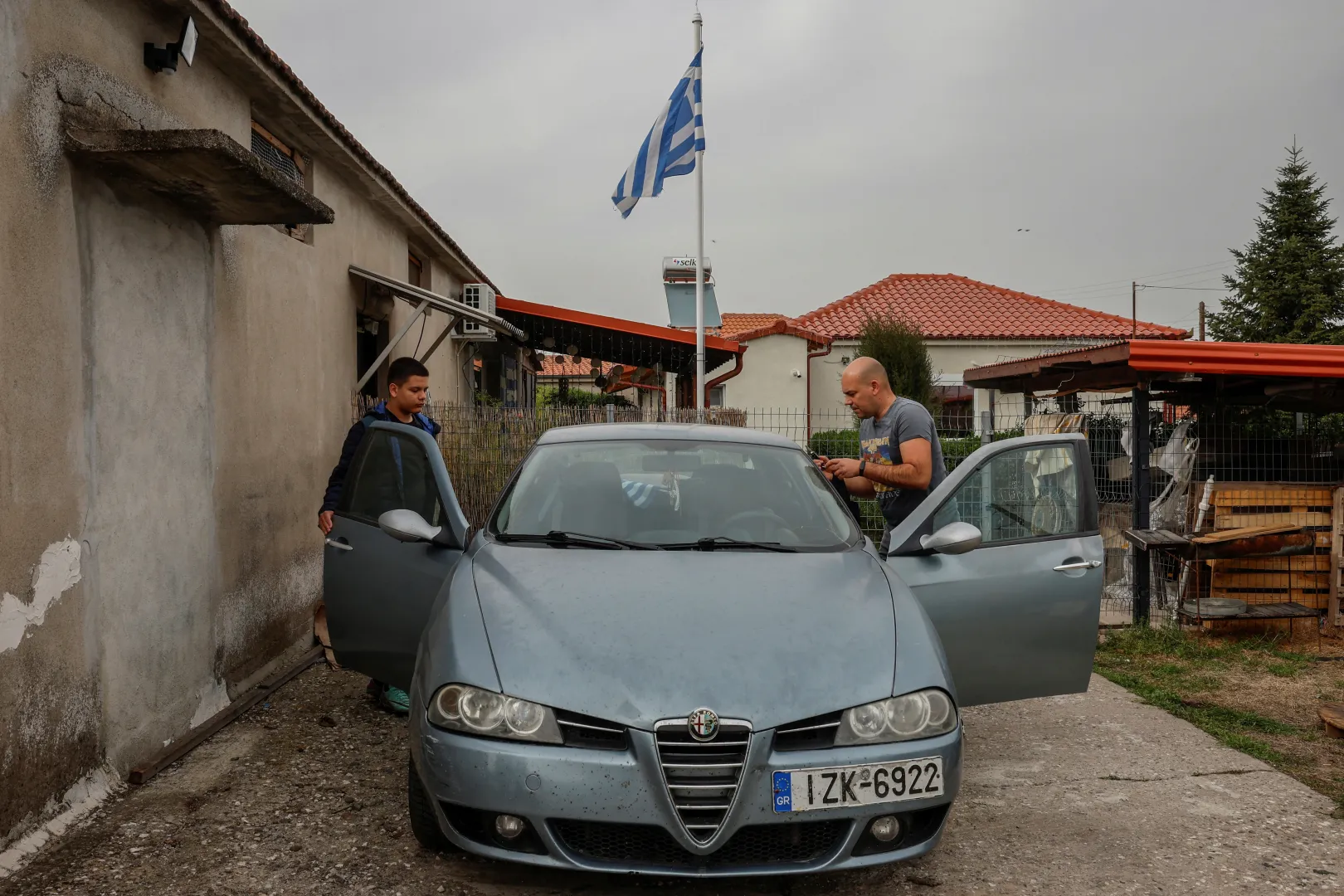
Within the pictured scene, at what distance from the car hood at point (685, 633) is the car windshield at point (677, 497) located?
219 mm

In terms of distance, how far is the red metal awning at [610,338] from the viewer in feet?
45.4

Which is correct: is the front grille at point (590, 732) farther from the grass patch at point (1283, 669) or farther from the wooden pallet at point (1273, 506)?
the wooden pallet at point (1273, 506)

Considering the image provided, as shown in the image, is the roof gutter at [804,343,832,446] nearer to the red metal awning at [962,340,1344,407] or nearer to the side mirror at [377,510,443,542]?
the red metal awning at [962,340,1344,407]

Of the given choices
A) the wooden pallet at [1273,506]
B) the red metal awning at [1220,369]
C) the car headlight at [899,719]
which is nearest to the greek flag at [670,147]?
the red metal awning at [1220,369]

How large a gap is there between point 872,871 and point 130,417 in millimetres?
3528

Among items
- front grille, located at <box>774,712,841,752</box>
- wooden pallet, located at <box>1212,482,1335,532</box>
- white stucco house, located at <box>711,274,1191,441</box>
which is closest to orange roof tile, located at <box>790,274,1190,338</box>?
white stucco house, located at <box>711,274,1191,441</box>

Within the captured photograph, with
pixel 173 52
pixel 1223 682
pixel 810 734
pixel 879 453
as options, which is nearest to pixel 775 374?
pixel 1223 682

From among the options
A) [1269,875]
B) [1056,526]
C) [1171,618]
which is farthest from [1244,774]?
[1171,618]

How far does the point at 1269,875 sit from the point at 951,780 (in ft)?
4.41

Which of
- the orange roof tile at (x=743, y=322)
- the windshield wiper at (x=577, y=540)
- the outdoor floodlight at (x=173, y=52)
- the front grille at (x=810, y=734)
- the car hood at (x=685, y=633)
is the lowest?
the front grille at (x=810, y=734)

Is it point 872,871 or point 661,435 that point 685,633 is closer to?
point 872,871

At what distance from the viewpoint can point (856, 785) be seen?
2.75m

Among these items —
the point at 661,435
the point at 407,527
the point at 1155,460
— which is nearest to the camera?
the point at 407,527

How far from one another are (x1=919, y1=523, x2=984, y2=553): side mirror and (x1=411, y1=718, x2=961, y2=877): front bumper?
1064 mm
